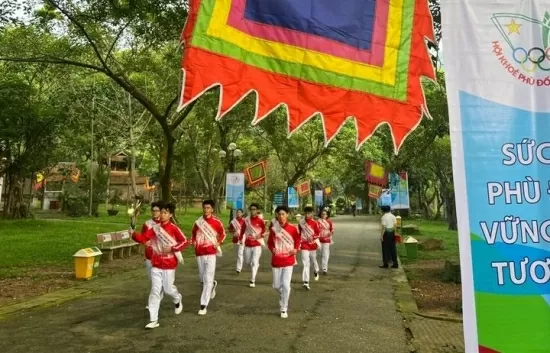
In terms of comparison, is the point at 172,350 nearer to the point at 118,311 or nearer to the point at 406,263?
the point at 118,311

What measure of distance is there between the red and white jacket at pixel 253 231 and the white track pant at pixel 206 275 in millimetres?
3313

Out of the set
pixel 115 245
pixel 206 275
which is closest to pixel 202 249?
pixel 206 275

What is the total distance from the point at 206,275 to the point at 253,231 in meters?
3.74

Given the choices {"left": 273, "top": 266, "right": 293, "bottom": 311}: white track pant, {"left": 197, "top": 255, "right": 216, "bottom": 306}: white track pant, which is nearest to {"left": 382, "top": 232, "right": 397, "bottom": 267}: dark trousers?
{"left": 273, "top": 266, "right": 293, "bottom": 311}: white track pant

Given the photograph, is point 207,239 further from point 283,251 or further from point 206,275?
point 283,251

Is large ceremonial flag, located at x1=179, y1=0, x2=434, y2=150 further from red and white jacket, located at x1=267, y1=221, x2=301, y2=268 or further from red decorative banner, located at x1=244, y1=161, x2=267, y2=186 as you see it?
red decorative banner, located at x1=244, y1=161, x2=267, y2=186

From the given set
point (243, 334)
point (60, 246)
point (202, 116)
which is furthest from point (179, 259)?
point (202, 116)

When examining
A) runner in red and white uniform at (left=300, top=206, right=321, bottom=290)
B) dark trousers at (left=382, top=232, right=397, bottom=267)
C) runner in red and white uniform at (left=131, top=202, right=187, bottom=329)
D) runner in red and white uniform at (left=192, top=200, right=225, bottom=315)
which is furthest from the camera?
dark trousers at (left=382, top=232, right=397, bottom=267)

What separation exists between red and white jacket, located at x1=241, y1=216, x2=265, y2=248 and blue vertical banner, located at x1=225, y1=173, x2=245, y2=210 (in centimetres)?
659

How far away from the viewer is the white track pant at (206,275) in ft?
29.3

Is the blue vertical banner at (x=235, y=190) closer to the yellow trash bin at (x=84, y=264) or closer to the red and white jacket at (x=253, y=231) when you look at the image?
the red and white jacket at (x=253, y=231)

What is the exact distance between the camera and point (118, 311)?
9125mm

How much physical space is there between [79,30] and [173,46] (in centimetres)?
271

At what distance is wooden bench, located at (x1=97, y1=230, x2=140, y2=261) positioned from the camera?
1582cm
